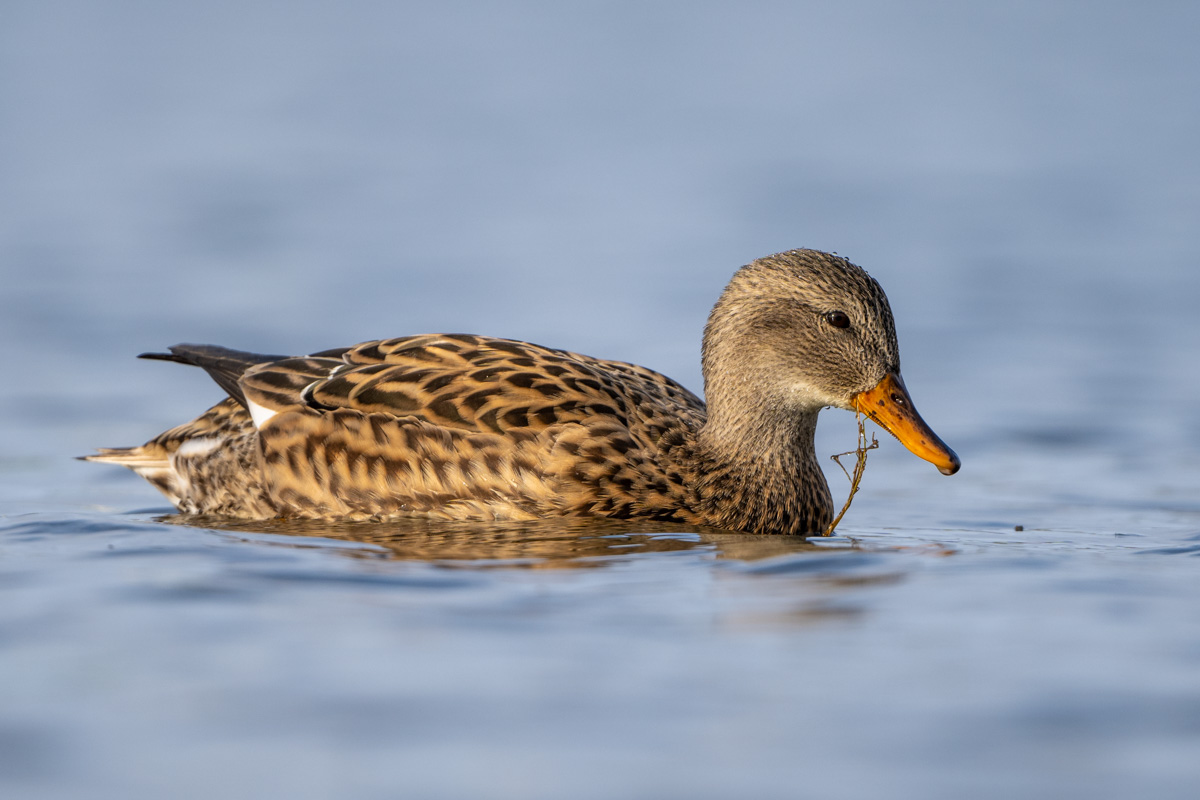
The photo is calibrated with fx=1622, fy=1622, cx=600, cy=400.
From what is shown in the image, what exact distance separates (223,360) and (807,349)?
10.3 feet

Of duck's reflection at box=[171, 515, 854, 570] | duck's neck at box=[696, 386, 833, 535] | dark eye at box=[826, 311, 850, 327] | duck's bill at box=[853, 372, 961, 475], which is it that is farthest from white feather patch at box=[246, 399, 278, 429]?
duck's bill at box=[853, 372, 961, 475]

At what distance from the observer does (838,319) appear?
7.92m

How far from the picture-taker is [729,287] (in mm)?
8328

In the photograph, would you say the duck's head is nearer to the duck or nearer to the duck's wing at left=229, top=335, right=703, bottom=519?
the duck

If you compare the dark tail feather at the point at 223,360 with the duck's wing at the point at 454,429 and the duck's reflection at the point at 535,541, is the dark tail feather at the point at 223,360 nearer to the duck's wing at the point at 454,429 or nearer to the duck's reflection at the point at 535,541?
the duck's wing at the point at 454,429

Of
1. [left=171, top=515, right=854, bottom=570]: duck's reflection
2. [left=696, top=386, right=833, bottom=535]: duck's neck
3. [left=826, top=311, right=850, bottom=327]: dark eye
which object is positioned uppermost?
[left=826, top=311, right=850, bottom=327]: dark eye

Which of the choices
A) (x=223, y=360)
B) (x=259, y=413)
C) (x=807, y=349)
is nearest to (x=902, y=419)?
(x=807, y=349)

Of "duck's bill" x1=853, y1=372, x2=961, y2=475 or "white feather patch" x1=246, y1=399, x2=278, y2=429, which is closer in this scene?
"duck's bill" x1=853, y1=372, x2=961, y2=475

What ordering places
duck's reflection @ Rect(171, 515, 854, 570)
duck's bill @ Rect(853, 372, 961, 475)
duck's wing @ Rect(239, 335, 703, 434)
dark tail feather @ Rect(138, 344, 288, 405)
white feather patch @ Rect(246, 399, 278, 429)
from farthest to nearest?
dark tail feather @ Rect(138, 344, 288, 405) → white feather patch @ Rect(246, 399, 278, 429) → duck's wing @ Rect(239, 335, 703, 434) → duck's bill @ Rect(853, 372, 961, 475) → duck's reflection @ Rect(171, 515, 854, 570)

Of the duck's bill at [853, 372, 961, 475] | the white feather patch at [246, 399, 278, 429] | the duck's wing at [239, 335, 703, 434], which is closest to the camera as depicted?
the duck's bill at [853, 372, 961, 475]

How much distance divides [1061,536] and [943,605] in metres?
1.98

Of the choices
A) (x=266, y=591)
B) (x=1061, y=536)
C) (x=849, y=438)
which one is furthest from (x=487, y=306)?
(x=266, y=591)

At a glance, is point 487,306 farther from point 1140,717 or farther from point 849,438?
point 1140,717

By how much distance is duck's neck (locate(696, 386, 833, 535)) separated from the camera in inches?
311
